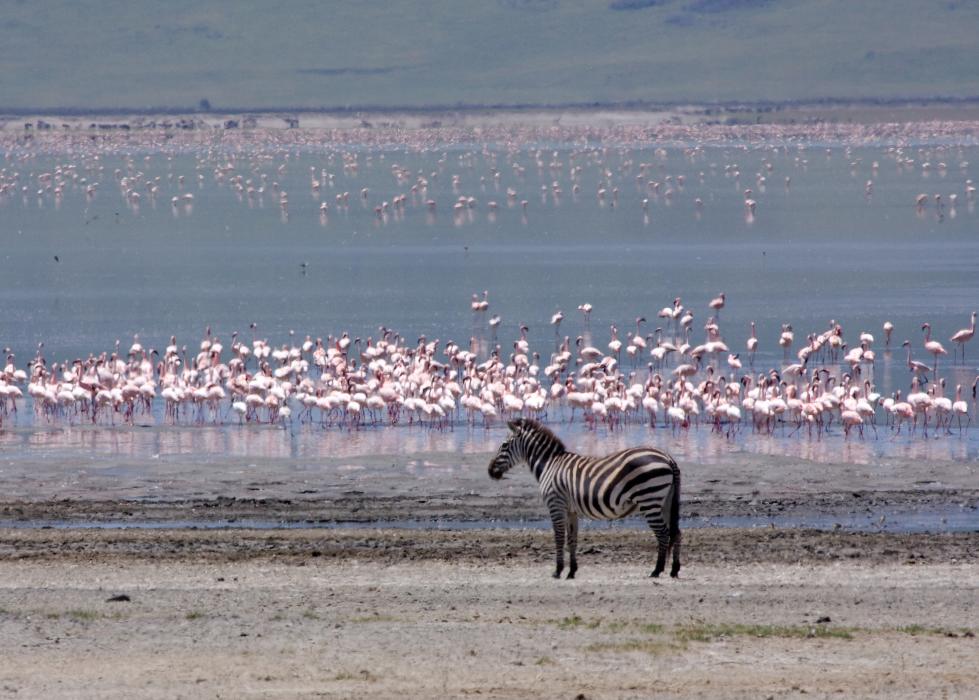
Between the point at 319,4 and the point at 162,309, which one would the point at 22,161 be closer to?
the point at 162,309

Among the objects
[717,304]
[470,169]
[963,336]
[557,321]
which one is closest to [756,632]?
[963,336]

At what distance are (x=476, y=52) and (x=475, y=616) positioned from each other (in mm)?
144565

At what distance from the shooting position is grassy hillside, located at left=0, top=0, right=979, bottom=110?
139750mm

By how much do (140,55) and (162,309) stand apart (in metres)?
127

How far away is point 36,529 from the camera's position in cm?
1434

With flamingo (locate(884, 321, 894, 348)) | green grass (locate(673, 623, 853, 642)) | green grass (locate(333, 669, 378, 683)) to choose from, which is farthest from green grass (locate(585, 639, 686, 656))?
flamingo (locate(884, 321, 894, 348))

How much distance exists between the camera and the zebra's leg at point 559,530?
12.0 m

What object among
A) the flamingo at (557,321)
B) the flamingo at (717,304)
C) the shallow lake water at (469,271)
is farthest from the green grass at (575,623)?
the flamingo at (717,304)

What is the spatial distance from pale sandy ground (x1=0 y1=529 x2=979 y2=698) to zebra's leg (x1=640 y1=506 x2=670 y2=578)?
0.61ft

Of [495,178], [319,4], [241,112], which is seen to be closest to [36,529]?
[495,178]

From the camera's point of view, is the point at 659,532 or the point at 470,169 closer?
the point at 659,532

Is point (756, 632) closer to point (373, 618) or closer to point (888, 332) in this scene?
point (373, 618)

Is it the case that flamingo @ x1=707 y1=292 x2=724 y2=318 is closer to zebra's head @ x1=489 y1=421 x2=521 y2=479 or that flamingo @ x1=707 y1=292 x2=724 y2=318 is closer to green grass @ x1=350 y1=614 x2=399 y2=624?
zebra's head @ x1=489 y1=421 x2=521 y2=479

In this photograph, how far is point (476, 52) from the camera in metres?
153
